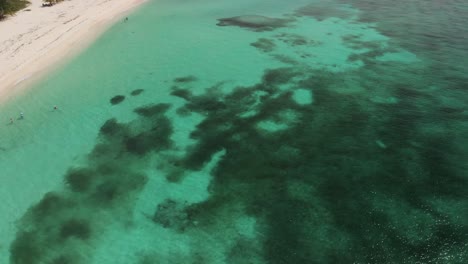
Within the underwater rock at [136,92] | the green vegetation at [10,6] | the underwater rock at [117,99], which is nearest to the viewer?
the underwater rock at [117,99]

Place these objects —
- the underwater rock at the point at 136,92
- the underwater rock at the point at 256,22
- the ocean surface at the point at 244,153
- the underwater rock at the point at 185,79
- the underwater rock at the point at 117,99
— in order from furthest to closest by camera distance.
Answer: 1. the underwater rock at the point at 256,22
2. the underwater rock at the point at 185,79
3. the underwater rock at the point at 136,92
4. the underwater rock at the point at 117,99
5. the ocean surface at the point at 244,153

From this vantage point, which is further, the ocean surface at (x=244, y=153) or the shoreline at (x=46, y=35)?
the shoreline at (x=46, y=35)

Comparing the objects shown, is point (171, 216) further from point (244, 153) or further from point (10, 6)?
point (10, 6)

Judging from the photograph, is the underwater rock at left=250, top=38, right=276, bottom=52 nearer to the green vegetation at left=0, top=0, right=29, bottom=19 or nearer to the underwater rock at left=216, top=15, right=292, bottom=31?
the underwater rock at left=216, top=15, right=292, bottom=31

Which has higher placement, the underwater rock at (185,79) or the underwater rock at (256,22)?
the underwater rock at (256,22)

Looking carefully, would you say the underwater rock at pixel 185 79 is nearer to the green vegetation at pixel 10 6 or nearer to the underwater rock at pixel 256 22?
the underwater rock at pixel 256 22

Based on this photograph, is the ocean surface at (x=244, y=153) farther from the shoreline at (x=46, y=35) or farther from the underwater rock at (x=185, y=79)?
the shoreline at (x=46, y=35)

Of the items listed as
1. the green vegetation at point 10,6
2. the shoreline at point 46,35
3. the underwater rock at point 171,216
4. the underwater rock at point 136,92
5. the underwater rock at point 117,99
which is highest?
the green vegetation at point 10,6

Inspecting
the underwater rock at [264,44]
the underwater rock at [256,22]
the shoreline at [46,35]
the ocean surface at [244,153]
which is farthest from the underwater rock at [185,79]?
the underwater rock at [256,22]
